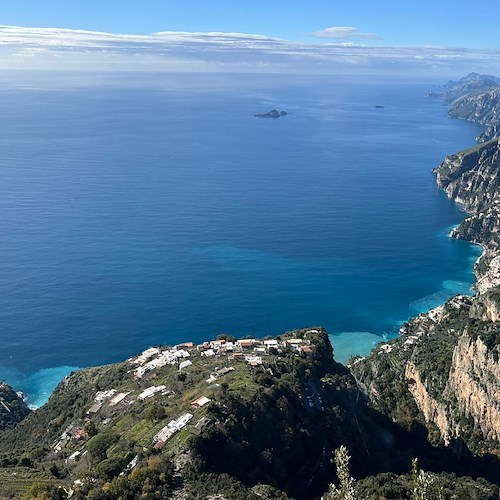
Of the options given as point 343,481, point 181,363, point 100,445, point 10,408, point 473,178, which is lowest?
point 10,408

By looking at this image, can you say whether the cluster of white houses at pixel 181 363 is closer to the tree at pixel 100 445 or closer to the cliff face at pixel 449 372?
the tree at pixel 100 445

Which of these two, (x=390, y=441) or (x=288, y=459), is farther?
(x=390, y=441)

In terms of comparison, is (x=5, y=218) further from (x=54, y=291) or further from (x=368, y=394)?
(x=368, y=394)

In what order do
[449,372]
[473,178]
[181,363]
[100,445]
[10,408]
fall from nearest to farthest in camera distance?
[100,445]
[181,363]
[449,372]
[10,408]
[473,178]

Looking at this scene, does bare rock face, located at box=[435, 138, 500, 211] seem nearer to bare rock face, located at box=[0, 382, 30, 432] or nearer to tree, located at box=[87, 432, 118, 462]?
bare rock face, located at box=[0, 382, 30, 432]

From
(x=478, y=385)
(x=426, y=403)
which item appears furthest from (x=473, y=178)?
(x=478, y=385)

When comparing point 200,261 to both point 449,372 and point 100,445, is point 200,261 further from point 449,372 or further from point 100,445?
point 100,445

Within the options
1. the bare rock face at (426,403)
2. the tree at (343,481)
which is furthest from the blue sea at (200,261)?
the tree at (343,481)

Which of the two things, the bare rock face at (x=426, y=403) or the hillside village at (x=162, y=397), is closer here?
the hillside village at (x=162, y=397)

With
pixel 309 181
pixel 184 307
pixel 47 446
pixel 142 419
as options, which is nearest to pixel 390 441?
pixel 142 419
